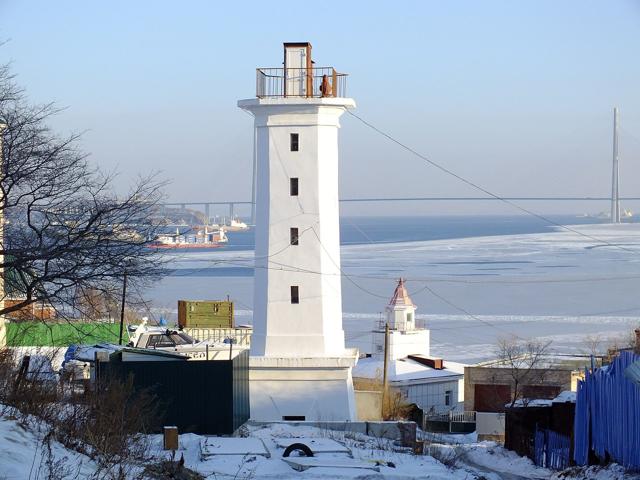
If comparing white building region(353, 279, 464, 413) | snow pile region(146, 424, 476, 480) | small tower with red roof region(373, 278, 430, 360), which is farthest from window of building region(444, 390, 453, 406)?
snow pile region(146, 424, 476, 480)

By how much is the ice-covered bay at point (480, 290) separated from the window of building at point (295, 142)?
2498 cm

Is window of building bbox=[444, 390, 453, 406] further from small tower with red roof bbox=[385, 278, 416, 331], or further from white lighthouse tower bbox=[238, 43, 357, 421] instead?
white lighthouse tower bbox=[238, 43, 357, 421]

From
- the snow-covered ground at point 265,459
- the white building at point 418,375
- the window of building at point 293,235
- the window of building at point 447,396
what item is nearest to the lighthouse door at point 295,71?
the window of building at point 293,235

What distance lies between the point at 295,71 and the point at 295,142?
1482 millimetres

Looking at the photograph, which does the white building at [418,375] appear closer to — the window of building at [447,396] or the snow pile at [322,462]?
the window of building at [447,396]

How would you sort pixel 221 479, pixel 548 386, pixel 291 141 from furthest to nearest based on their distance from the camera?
pixel 548 386 < pixel 291 141 < pixel 221 479

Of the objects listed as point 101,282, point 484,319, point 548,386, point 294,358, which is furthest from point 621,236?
point 101,282

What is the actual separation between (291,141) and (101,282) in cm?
949

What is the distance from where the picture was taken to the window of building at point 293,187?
70.3 feet

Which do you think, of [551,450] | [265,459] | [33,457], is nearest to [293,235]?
[551,450]

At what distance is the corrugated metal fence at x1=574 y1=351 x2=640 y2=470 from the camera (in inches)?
533

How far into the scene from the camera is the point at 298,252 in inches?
848

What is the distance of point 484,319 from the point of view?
59.1m

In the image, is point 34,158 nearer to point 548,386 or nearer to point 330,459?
point 330,459
